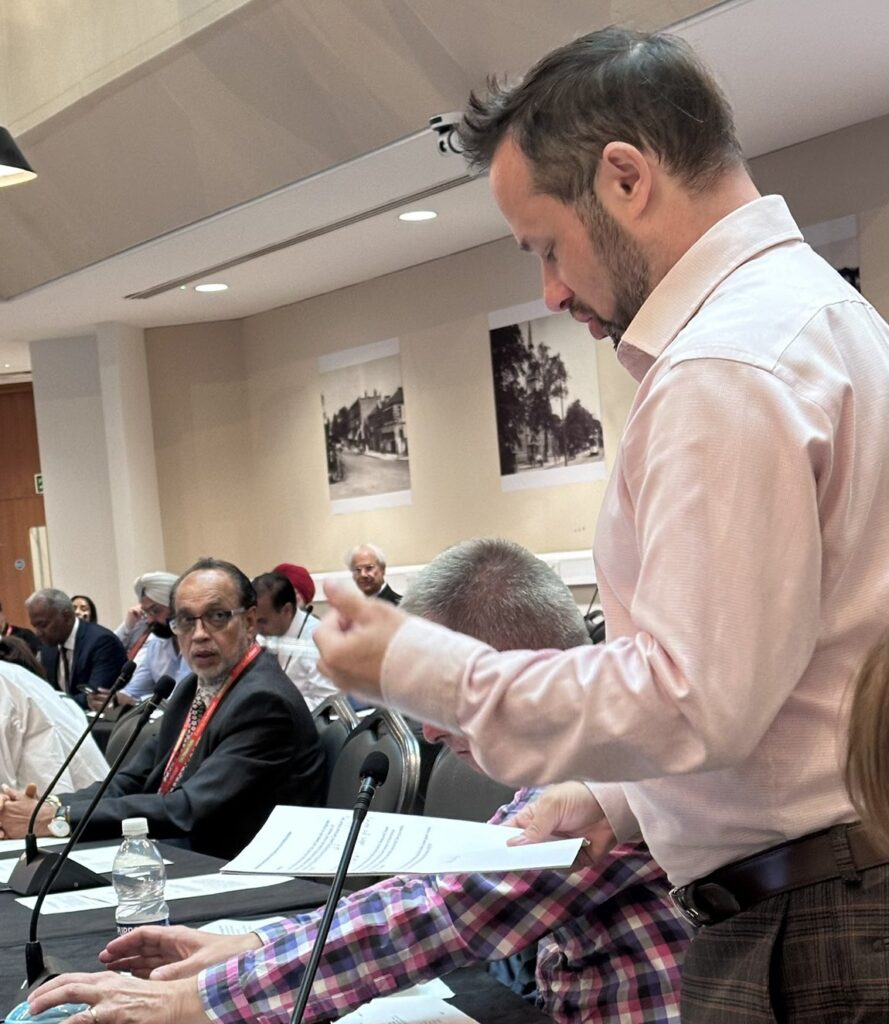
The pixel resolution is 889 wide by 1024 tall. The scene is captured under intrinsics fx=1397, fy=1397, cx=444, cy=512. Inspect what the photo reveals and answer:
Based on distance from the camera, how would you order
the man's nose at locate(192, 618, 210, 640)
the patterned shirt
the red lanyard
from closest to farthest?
the patterned shirt
the red lanyard
the man's nose at locate(192, 618, 210, 640)

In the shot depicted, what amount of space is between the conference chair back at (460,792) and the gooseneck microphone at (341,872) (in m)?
1.04

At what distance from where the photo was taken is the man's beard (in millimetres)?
1213

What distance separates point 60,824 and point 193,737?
589mm

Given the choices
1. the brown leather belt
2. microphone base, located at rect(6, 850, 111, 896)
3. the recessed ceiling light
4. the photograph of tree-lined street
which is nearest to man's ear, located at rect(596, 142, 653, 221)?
the brown leather belt

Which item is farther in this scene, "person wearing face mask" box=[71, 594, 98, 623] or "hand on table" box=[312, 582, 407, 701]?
"person wearing face mask" box=[71, 594, 98, 623]

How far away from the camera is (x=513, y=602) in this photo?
74.2 inches

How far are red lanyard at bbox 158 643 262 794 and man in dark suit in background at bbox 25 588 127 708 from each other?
513 centimetres

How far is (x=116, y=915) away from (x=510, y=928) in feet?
3.70

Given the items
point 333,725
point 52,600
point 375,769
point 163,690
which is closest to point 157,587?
point 52,600

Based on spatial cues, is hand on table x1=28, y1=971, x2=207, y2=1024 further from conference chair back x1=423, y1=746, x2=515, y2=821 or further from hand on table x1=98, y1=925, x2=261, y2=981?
conference chair back x1=423, y1=746, x2=515, y2=821

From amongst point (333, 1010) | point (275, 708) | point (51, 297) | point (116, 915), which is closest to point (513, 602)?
point (333, 1010)

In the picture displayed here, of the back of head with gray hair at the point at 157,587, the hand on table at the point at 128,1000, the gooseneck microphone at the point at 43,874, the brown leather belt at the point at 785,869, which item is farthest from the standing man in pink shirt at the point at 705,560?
the back of head with gray hair at the point at 157,587

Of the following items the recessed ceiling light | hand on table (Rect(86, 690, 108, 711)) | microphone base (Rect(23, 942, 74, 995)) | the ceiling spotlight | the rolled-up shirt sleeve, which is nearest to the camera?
the rolled-up shirt sleeve

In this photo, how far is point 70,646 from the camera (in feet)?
31.2
